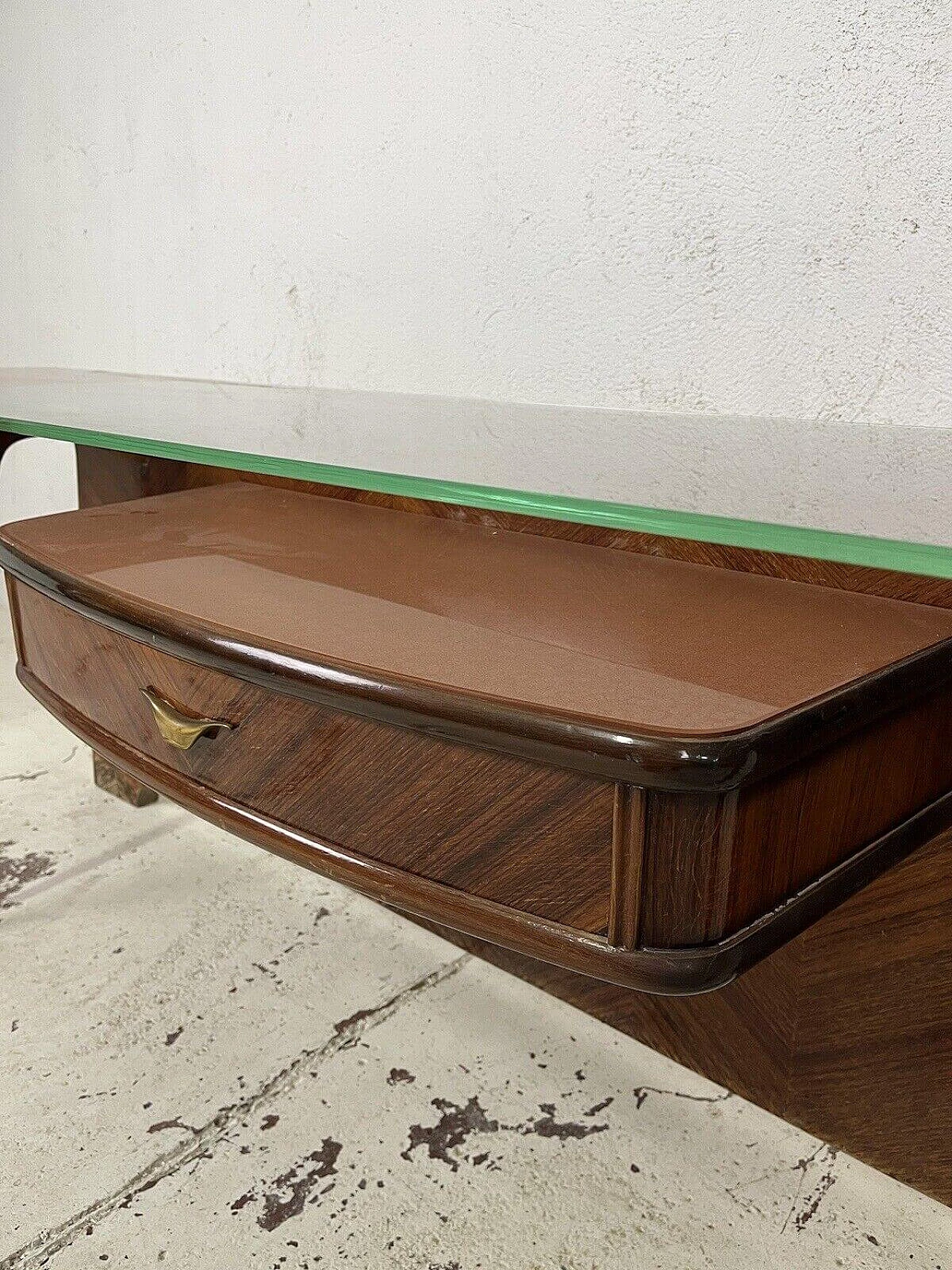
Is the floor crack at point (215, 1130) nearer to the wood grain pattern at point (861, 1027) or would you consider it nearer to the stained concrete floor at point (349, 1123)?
the stained concrete floor at point (349, 1123)

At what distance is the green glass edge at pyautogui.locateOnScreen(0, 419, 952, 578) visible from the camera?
479mm

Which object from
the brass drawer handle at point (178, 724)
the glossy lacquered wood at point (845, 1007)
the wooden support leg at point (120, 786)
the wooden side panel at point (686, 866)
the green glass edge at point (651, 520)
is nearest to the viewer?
the green glass edge at point (651, 520)

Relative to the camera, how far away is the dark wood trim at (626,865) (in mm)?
588

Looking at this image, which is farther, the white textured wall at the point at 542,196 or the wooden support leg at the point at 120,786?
the wooden support leg at the point at 120,786

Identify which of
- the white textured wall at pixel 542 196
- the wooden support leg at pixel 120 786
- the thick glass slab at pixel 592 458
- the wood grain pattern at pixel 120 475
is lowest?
the wooden support leg at pixel 120 786

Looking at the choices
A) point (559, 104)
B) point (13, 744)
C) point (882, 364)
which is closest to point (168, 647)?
point (882, 364)

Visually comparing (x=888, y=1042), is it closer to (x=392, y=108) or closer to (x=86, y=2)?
(x=392, y=108)

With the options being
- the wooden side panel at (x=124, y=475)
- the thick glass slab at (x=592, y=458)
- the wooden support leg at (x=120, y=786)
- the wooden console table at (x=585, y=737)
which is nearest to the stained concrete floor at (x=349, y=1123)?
the wooden console table at (x=585, y=737)

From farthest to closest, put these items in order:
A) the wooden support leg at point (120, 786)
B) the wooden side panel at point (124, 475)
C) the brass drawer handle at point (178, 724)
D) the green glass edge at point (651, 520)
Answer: the wooden support leg at point (120, 786) < the wooden side panel at point (124, 475) < the brass drawer handle at point (178, 724) < the green glass edge at point (651, 520)

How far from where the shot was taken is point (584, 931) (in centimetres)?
62

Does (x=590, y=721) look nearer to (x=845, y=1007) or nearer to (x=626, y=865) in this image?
(x=626, y=865)

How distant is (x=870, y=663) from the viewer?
2.16 feet

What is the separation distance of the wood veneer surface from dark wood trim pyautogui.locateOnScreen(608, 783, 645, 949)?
45 millimetres

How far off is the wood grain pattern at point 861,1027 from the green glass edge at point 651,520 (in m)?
0.50
